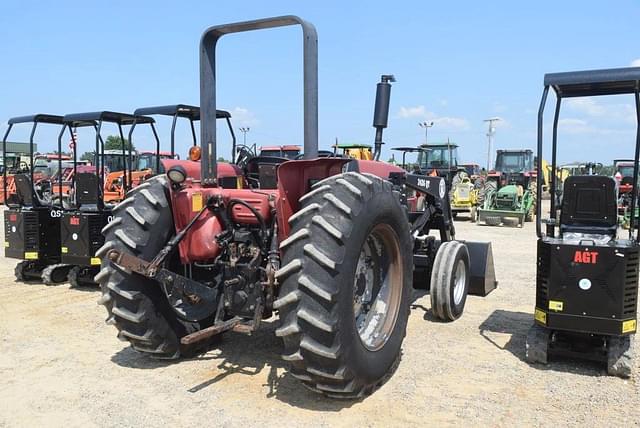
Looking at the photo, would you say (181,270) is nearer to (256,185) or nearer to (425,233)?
(256,185)

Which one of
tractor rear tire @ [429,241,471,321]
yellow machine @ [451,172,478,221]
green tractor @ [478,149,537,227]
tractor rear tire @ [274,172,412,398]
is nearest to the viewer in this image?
tractor rear tire @ [274,172,412,398]

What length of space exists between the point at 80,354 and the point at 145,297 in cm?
119

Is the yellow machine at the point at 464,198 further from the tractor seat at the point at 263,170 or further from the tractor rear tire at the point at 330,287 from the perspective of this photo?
the tractor rear tire at the point at 330,287

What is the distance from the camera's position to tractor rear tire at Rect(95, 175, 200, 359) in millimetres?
4156

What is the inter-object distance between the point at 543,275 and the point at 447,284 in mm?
1272

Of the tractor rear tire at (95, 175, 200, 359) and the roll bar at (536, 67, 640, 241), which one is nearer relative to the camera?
the tractor rear tire at (95, 175, 200, 359)

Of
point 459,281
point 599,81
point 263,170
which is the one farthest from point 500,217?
point 263,170

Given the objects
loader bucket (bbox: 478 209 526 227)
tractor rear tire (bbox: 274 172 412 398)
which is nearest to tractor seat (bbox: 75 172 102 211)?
tractor rear tire (bbox: 274 172 412 398)

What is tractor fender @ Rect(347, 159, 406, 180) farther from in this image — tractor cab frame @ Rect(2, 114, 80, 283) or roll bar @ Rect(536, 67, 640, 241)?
tractor cab frame @ Rect(2, 114, 80, 283)

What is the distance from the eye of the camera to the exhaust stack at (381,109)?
6211mm

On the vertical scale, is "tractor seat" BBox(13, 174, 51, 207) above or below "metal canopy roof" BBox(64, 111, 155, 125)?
below

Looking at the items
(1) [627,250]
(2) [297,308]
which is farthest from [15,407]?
(1) [627,250]

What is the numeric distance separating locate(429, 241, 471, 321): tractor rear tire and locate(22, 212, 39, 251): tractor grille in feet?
19.7

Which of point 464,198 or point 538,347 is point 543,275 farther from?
point 464,198
